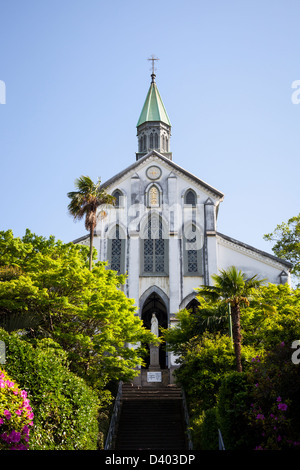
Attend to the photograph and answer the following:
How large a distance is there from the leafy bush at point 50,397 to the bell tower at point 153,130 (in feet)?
108

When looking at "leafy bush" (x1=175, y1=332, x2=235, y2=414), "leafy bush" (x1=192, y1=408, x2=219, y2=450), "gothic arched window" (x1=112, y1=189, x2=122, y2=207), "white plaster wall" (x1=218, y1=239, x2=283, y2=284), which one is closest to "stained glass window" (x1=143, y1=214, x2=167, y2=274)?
"gothic arched window" (x1=112, y1=189, x2=122, y2=207)

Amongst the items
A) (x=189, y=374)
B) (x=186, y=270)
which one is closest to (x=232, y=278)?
(x=189, y=374)

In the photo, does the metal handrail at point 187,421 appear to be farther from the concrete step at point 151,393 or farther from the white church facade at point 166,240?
the white church facade at point 166,240

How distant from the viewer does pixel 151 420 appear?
23578 millimetres

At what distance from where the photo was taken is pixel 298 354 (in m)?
13.7

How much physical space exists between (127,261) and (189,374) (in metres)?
13.6

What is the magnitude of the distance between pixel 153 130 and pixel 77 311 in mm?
28151

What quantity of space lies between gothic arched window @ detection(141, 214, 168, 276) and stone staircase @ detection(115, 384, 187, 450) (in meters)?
8.95

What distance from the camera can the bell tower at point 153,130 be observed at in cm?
4672

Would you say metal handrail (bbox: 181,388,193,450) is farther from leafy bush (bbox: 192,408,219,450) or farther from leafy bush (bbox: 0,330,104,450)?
leafy bush (bbox: 0,330,104,450)

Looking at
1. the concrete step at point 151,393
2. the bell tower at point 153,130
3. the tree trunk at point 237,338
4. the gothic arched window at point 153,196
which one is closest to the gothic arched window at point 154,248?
the gothic arched window at point 153,196

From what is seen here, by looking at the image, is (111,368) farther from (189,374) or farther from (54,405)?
(54,405)
